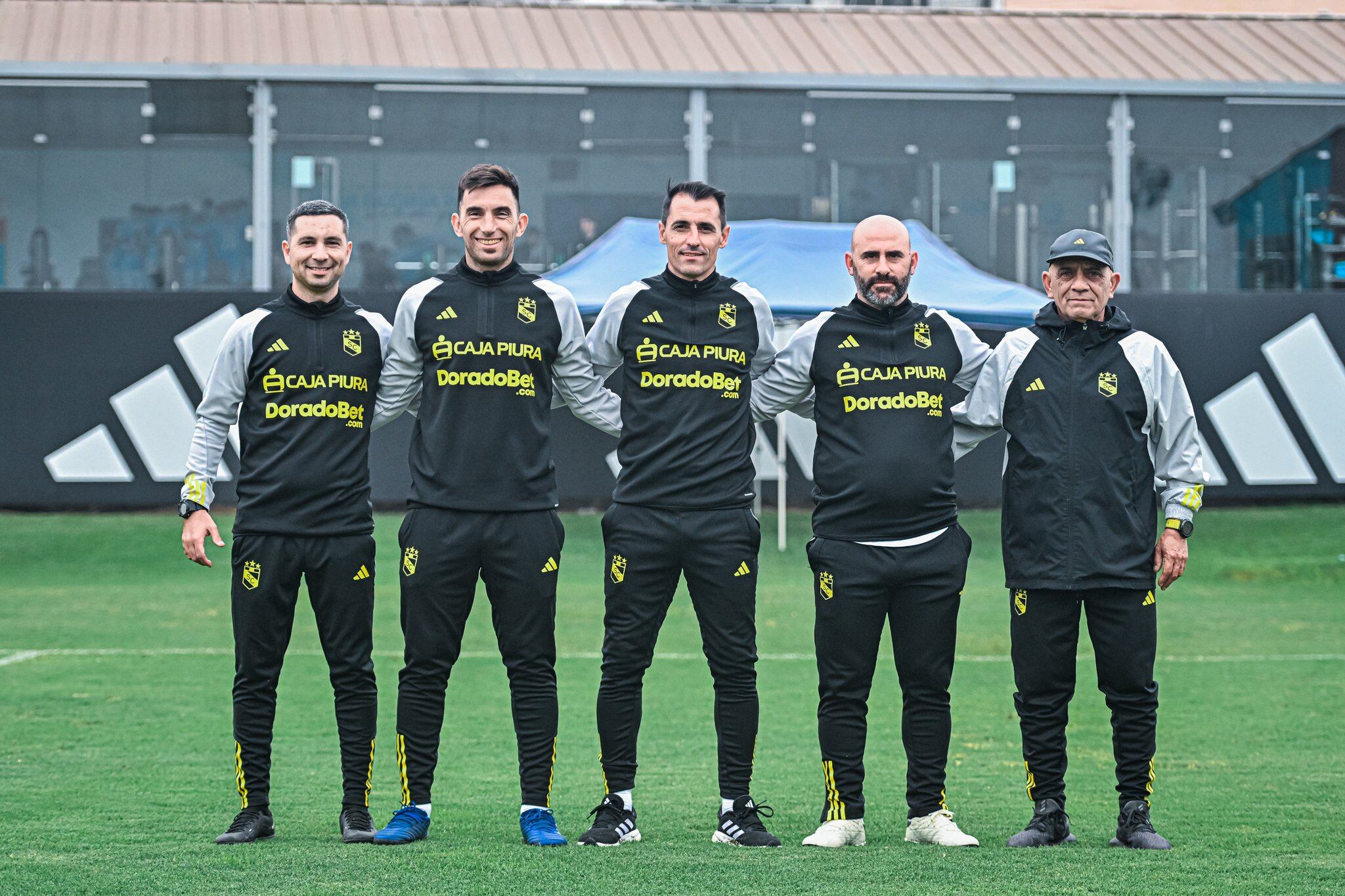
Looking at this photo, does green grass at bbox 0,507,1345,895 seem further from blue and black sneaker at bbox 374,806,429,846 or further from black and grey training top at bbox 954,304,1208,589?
black and grey training top at bbox 954,304,1208,589

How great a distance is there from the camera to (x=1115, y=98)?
15109 millimetres

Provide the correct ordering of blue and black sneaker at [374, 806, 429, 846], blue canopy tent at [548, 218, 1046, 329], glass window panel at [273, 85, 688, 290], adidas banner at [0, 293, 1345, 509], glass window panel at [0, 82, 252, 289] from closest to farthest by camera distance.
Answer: blue and black sneaker at [374, 806, 429, 846], blue canopy tent at [548, 218, 1046, 329], adidas banner at [0, 293, 1345, 509], glass window panel at [0, 82, 252, 289], glass window panel at [273, 85, 688, 290]

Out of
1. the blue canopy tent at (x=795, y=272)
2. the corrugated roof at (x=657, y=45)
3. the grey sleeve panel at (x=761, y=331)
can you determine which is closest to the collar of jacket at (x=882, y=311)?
the grey sleeve panel at (x=761, y=331)

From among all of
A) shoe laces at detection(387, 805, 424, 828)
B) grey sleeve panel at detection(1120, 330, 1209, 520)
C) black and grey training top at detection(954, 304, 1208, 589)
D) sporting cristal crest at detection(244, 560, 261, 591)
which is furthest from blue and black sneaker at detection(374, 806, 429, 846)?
grey sleeve panel at detection(1120, 330, 1209, 520)

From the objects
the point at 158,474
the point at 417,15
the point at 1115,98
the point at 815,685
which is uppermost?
the point at 417,15

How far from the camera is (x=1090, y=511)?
428 centimetres

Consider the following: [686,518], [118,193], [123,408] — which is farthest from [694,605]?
[118,193]

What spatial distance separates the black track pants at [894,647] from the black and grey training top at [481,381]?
86 cm

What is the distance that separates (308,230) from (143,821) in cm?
178

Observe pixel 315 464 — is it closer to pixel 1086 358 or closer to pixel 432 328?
pixel 432 328

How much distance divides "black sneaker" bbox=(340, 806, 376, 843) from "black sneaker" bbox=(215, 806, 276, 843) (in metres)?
0.20

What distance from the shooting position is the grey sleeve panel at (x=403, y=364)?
14.3 ft

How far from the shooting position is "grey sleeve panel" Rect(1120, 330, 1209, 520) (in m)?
4.33

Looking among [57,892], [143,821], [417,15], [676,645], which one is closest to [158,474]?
[417,15]
